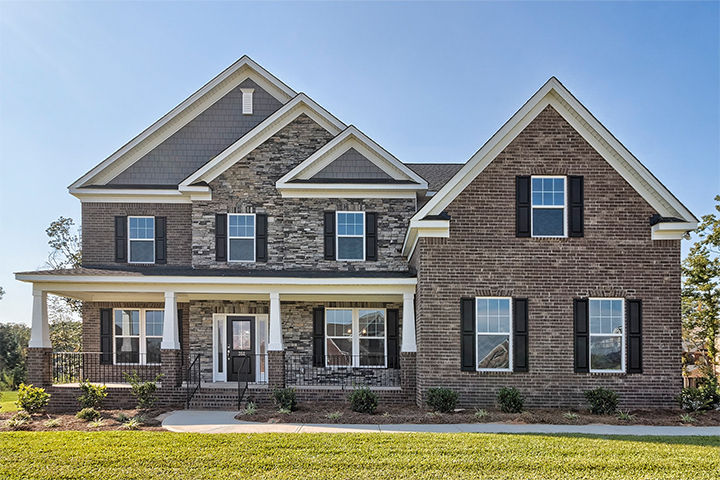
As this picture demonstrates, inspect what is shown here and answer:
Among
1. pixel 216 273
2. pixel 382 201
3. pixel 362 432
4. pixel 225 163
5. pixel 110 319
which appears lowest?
pixel 362 432

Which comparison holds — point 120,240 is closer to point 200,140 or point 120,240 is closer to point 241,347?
point 200,140

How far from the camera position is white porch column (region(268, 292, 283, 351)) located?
1486 cm

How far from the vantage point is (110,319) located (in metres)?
17.7

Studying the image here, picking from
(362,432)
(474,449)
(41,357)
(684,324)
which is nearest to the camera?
(474,449)

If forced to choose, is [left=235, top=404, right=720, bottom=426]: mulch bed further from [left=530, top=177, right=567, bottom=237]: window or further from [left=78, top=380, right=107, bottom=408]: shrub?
[left=530, top=177, right=567, bottom=237]: window

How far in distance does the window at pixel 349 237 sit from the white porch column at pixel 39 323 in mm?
8222

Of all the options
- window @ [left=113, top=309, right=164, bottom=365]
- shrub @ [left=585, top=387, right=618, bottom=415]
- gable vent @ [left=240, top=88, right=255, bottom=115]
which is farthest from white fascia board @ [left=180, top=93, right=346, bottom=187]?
shrub @ [left=585, top=387, right=618, bottom=415]

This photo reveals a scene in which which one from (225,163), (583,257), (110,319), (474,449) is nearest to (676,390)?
(583,257)

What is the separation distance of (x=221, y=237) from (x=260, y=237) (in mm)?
1176

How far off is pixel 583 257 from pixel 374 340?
6.42m

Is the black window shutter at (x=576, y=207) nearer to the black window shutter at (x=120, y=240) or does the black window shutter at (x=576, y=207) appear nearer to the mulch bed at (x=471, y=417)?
the mulch bed at (x=471, y=417)

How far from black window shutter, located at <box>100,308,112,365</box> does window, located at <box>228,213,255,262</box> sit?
4309 millimetres

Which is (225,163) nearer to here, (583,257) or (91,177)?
(91,177)

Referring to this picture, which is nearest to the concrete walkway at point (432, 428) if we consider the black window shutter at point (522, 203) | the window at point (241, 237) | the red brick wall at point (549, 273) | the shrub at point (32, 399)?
the red brick wall at point (549, 273)
